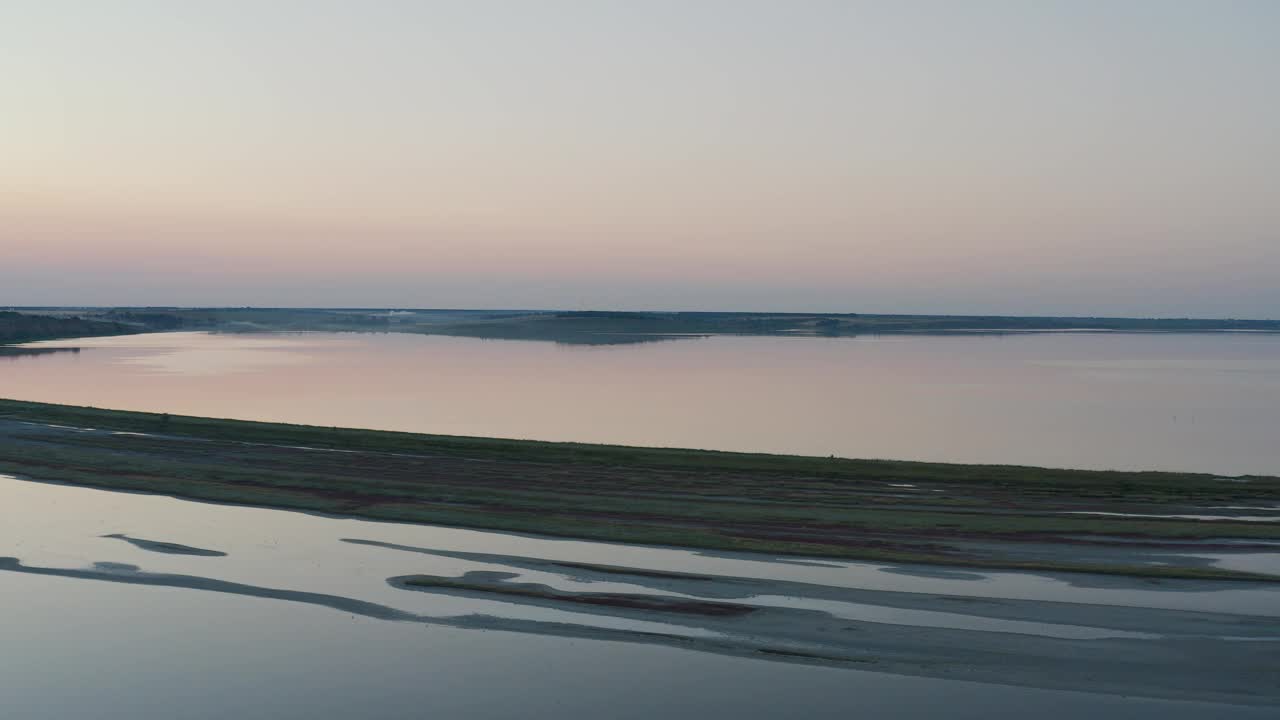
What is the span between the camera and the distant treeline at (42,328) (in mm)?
139750

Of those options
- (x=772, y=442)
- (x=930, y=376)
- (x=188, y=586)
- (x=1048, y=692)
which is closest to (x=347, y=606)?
(x=188, y=586)

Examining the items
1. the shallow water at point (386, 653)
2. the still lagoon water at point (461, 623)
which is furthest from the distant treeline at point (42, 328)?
the shallow water at point (386, 653)

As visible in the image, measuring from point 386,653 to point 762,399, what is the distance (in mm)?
46244

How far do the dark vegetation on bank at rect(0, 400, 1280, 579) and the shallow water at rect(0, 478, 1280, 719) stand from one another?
175 cm

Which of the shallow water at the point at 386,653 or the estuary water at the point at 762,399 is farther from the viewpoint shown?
the estuary water at the point at 762,399

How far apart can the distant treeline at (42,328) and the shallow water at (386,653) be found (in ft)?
427

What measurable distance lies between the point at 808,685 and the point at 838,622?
2689 mm

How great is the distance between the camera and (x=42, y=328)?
149375 mm

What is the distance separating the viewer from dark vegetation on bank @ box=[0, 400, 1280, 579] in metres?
22.2

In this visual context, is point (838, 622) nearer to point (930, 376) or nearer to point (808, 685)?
point (808, 685)

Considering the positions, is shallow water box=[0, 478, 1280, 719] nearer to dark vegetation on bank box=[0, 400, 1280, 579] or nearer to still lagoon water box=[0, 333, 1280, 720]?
still lagoon water box=[0, 333, 1280, 720]

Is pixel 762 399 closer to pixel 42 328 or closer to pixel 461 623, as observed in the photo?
pixel 461 623

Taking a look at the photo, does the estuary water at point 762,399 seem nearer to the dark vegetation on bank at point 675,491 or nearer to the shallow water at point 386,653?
→ the dark vegetation on bank at point 675,491

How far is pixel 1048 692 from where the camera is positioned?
13.7 metres
